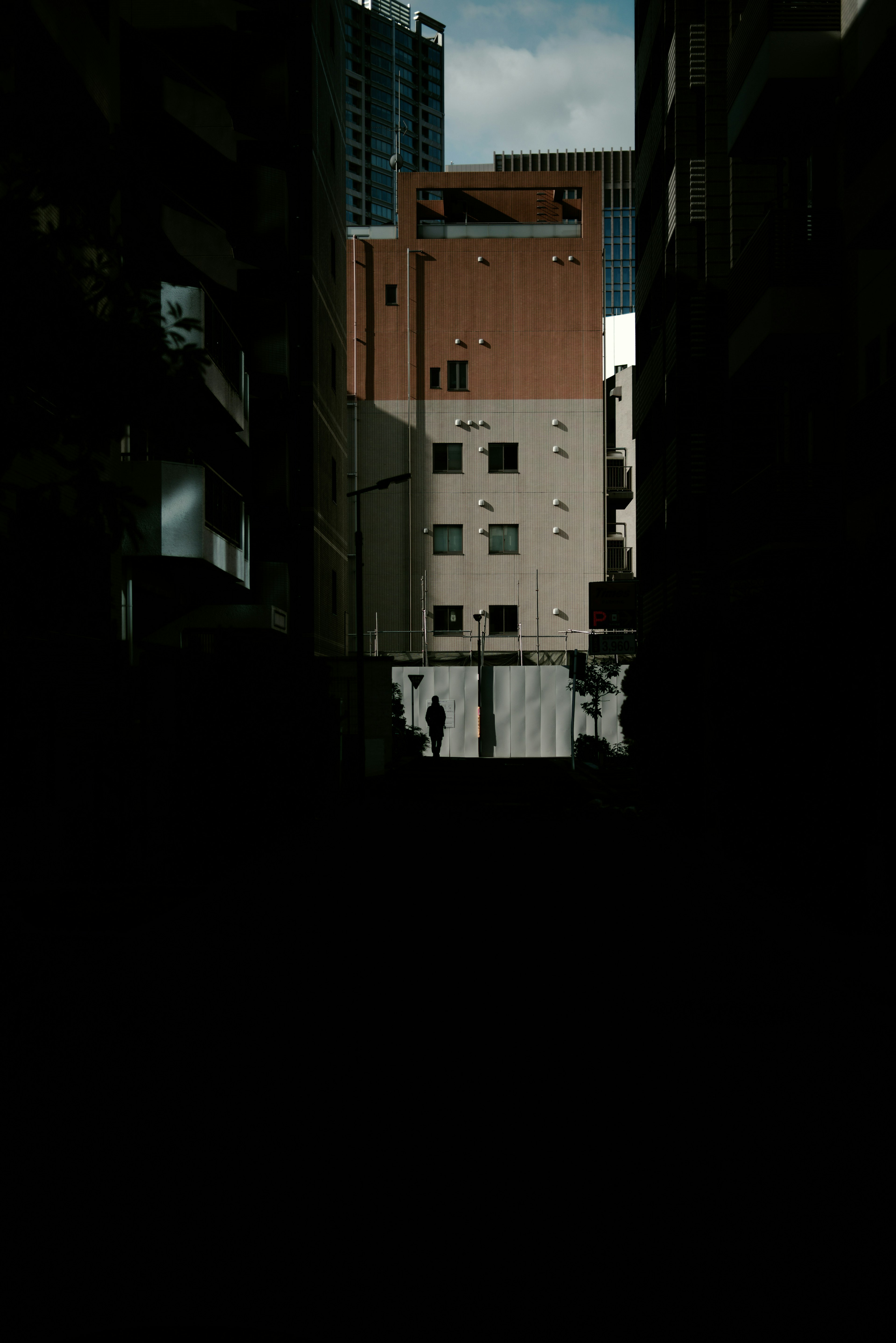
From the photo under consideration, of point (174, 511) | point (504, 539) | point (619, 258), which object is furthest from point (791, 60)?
point (619, 258)

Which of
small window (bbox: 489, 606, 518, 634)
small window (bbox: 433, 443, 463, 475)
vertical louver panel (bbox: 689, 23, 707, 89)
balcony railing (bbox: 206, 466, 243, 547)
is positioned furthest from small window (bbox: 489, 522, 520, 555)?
balcony railing (bbox: 206, 466, 243, 547)

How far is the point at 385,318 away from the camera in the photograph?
188ft

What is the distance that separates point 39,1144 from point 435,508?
5244 cm

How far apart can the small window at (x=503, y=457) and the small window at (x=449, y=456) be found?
1253 mm

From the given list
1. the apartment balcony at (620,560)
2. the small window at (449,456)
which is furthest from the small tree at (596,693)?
the apartment balcony at (620,560)

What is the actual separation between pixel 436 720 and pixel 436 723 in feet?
0.36

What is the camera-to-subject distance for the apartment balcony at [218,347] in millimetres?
24344

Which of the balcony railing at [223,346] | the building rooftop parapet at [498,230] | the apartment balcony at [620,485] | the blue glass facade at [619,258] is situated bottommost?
the balcony railing at [223,346]

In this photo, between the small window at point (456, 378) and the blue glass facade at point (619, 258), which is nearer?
the small window at point (456, 378)

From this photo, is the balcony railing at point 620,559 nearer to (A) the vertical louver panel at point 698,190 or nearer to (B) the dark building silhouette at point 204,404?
(B) the dark building silhouette at point 204,404

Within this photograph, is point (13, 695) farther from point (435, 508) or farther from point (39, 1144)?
point (435, 508)

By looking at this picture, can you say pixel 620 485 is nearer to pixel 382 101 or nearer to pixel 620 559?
pixel 620 559

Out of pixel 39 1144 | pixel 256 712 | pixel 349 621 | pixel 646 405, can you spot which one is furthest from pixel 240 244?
pixel 39 1144

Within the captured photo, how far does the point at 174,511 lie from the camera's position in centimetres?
2347
